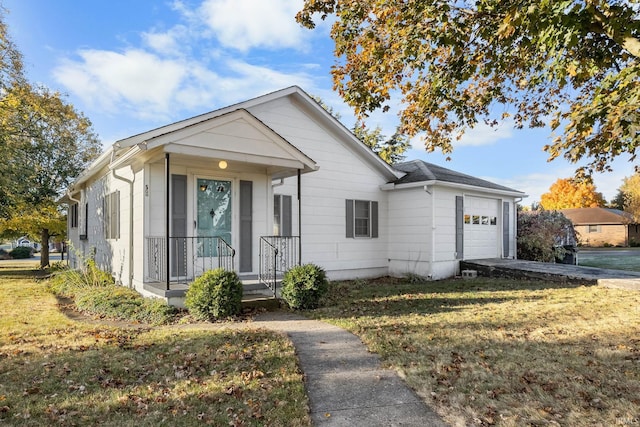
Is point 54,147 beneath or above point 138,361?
above

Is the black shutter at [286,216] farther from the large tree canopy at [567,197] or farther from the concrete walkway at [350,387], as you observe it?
the large tree canopy at [567,197]

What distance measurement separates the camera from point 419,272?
1220 centimetres

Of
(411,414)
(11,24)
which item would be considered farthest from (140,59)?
(411,414)

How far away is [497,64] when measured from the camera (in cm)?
694

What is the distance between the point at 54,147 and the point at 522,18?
862 inches

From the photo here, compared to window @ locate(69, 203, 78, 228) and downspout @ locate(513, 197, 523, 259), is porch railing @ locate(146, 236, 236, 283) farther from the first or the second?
downspout @ locate(513, 197, 523, 259)

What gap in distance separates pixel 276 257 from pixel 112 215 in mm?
4791

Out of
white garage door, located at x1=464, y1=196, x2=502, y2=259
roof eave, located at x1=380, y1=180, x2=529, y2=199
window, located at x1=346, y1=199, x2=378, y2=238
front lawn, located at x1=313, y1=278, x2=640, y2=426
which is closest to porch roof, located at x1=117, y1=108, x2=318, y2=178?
front lawn, located at x1=313, y1=278, x2=640, y2=426

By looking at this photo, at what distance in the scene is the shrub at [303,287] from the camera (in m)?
7.50

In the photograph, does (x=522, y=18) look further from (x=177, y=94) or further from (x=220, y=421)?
(x=177, y=94)

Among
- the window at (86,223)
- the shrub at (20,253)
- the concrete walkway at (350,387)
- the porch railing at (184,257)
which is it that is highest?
the window at (86,223)

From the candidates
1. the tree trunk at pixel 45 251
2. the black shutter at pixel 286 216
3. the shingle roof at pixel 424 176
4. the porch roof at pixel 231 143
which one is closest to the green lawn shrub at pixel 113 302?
the porch roof at pixel 231 143

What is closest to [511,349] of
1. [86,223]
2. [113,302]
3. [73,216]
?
[113,302]

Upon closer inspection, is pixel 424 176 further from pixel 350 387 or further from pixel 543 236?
pixel 350 387
